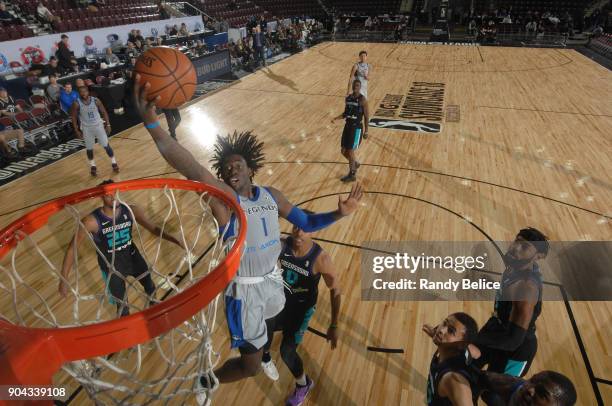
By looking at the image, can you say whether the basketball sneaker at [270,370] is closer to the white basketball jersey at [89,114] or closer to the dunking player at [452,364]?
the dunking player at [452,364]

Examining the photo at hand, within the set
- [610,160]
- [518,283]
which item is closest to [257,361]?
[518,283]

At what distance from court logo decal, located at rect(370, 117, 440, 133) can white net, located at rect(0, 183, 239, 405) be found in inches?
203

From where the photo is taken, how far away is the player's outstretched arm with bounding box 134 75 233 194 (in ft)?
7.36

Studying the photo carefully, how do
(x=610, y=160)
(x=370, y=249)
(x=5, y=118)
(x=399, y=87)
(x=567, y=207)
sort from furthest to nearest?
1. (x=399, y=87)
2. (x=5, y=118)
3. (x=610, y=160)
4. (x=567, y=207)
5. (x=370, y=249)

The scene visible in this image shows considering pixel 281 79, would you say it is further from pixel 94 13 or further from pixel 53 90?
pixel 94 13

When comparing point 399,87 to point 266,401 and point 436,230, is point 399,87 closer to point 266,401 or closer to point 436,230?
point 436,230

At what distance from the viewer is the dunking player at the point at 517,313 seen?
2.47 metres

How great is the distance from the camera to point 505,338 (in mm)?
2541

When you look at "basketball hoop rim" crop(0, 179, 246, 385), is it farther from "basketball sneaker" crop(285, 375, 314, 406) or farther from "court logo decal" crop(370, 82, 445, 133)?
"court logo decal" crop(370, 82, 445, 133)

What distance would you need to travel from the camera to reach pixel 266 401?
126 inches

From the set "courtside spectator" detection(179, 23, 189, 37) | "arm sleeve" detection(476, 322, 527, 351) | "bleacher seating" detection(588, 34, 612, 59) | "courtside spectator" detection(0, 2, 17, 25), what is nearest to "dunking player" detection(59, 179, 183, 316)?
"arm sleeve" detection(476, 322, 527, 351)

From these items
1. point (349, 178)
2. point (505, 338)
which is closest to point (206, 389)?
point (505, 338)

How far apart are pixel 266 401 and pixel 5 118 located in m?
8.40

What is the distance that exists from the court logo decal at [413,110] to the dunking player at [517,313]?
6.81m
